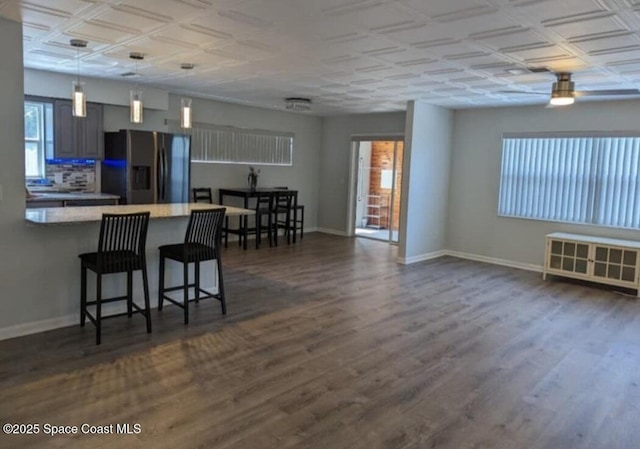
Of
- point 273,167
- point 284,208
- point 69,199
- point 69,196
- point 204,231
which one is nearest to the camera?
point 204,231

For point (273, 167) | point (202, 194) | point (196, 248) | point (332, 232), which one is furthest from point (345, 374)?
point (332, 232)

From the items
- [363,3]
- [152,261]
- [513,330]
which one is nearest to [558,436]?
[513,330]

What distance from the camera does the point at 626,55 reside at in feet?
13.1

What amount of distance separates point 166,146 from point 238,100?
5.82ft

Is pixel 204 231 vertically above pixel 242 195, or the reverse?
pixel 242 195

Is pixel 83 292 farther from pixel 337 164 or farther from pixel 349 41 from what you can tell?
pixel 337 164

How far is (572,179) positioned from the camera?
22.3 ft

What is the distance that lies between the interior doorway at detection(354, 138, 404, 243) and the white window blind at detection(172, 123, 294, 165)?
61.1 inches

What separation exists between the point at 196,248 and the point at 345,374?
185 centimetres

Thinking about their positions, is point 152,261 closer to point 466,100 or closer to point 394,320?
point 394,320

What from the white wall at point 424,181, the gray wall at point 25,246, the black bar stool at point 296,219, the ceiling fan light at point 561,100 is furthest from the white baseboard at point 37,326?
the black bar stool at point 296,219

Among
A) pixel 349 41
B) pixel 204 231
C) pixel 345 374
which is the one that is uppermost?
pixel 349 41

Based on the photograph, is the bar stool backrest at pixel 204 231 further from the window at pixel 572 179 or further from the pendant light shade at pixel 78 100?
the window at pixel 572 179

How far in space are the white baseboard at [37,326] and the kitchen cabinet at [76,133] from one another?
291cm
